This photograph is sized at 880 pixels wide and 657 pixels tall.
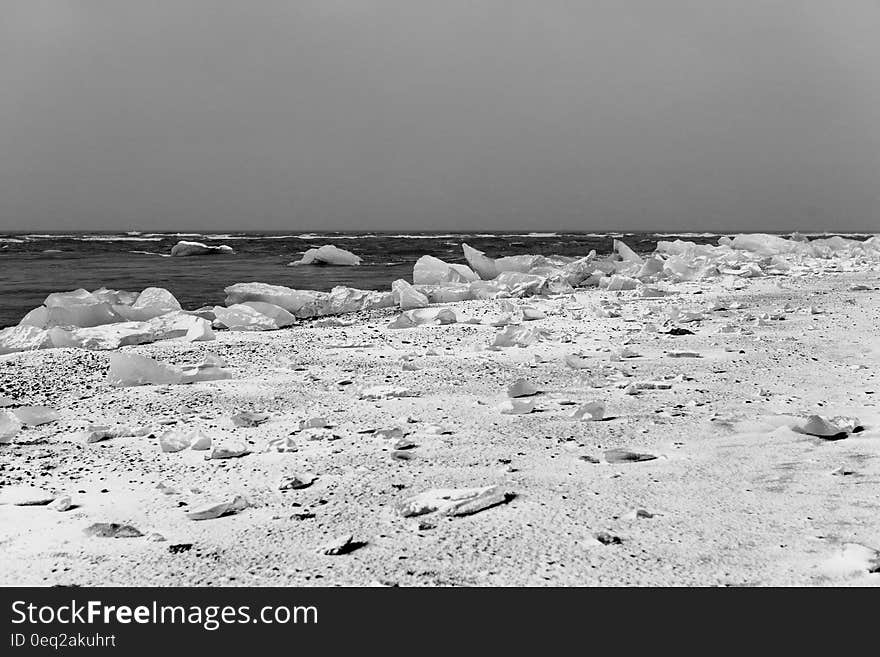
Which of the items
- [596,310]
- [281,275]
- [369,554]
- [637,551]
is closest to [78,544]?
[369,554]

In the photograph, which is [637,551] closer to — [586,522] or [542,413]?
[586,522]

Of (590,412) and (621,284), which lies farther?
(621,284)

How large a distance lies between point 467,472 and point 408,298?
5.86m

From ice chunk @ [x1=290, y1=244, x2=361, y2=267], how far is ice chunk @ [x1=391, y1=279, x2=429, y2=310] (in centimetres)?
1114

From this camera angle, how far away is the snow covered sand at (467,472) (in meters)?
1.85

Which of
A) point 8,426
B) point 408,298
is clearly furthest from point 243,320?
Answer: point 8,426

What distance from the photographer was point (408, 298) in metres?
8.27

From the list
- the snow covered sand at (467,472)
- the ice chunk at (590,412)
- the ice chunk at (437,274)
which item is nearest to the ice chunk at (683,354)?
the snow covered sand at (467,472)

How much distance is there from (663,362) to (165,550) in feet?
10.5

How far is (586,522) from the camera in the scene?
2053mm

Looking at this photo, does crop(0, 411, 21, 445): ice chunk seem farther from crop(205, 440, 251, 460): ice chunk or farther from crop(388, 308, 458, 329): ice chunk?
crop(388, 308, 458, 329): ice chunk

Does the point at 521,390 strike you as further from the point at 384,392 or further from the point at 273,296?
the point at 273,296

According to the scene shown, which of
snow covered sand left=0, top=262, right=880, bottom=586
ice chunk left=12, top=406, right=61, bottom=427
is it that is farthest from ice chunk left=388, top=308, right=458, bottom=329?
ice chunk left=12, top=406, right=61, bottom=427

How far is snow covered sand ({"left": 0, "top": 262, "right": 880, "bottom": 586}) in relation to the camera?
185 centimetres
